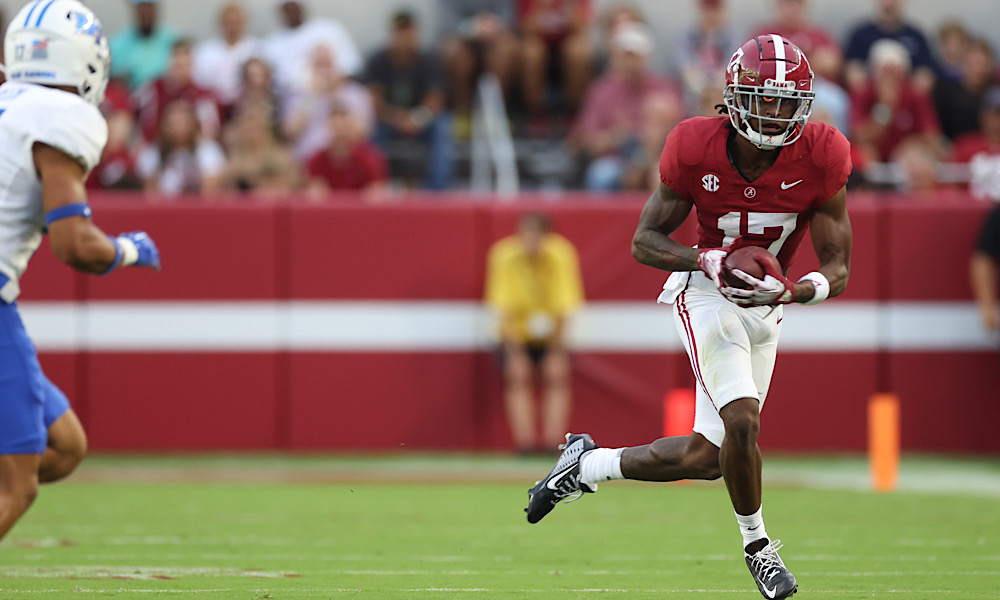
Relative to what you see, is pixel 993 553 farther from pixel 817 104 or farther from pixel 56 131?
pixel 817 104

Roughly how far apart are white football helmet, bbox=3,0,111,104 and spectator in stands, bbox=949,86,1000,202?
25.1ft

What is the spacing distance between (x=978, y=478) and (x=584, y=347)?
2.94m

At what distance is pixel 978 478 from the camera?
9312mm

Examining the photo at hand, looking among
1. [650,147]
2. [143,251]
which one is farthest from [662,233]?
[650,147]

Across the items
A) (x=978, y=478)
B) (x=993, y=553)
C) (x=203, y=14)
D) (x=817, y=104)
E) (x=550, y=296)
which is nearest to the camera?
(x=993, y=553)

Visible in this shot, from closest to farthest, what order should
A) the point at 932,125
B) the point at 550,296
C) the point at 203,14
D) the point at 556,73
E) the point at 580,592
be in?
the point at 580,592, the point at 550,296, the point at 932,125, the point at 556,73, the point at 203,14

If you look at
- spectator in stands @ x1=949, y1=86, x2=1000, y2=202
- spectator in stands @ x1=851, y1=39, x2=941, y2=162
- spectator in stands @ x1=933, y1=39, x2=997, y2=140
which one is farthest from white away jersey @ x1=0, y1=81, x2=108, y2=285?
spectator in stands @ x1=933, y1=39, x2=997, y2=140

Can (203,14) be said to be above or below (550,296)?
above

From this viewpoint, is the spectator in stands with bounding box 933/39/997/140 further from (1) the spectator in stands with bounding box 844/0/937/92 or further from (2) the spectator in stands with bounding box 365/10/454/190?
(2) the spectator in stands with bounding box 365/10/454/190

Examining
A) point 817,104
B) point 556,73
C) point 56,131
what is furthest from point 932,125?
point 56,131

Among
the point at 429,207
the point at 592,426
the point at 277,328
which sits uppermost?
the point at 429,207

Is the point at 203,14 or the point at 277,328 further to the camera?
the point at 203,14

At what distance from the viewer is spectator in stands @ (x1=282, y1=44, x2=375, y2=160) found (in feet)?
37.5

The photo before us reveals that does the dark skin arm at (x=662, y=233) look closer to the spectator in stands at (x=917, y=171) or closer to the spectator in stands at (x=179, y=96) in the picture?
the spectator in stands at (x=917, y=171)
